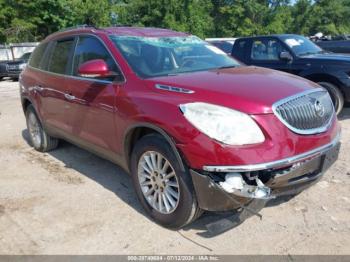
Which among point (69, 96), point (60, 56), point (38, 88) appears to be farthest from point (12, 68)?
point (69, 96)

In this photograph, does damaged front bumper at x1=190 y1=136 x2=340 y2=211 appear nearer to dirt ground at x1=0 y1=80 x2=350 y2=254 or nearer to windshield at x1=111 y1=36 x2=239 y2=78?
dirt ground at x1=0 y1=80 x2=350 y2=254

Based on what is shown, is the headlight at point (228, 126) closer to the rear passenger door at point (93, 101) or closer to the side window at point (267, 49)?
the rear passenger door at point (93, 101)

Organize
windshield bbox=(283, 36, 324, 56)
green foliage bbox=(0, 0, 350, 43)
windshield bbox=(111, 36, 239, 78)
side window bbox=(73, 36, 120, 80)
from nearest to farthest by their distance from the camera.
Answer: windshield bbox=(111, 36, 239, 78) < side window bbox=(73, 36, 120, 80) < windshield bbox=(283, 36, 324, 56) < green foliage bbox=(0, 0, 350, 43)

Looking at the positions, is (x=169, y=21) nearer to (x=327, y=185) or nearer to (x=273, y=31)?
(x=273, y=31)

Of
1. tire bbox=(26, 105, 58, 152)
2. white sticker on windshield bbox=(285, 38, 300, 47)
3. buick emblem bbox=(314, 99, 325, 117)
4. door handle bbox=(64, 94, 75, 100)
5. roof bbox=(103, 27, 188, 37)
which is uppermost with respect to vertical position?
A: roof bbox=(103, 27, 188, 37)

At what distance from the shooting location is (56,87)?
16.9 feet

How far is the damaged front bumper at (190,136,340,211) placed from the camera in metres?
3.11

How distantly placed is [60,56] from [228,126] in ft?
10.3

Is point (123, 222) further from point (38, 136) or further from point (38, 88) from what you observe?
point (38, 136)

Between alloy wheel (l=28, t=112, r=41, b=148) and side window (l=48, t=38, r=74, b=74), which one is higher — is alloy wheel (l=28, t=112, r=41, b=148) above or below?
below

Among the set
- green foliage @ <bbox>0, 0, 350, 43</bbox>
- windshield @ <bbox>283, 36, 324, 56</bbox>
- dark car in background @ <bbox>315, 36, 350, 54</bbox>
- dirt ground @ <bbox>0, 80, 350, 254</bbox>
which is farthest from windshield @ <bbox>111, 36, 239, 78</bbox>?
green foliage @ <bbox>0, 0, 350, 43</bbox>

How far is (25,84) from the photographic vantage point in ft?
20.7

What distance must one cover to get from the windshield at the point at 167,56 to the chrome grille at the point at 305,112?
1.19 m

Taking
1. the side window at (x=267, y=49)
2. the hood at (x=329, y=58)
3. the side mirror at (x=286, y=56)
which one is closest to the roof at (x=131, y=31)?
the side mirror at (x=286, y=56)
